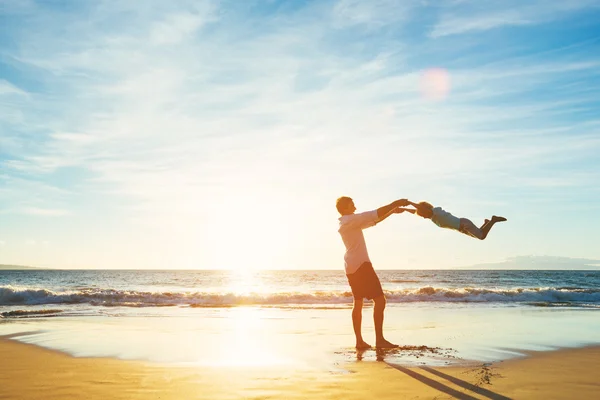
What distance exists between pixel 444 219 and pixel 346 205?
138cm

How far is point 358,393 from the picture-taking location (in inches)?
179

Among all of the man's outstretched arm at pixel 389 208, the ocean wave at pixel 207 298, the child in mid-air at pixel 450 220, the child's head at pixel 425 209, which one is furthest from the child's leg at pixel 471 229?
the ocean wave at pixel 207 298

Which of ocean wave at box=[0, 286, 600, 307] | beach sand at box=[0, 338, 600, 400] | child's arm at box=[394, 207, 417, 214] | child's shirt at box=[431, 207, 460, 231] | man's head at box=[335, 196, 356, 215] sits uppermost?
man's head at box=[335, 196, 356, 215]

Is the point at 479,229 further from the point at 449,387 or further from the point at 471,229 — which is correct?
the point at 449,387

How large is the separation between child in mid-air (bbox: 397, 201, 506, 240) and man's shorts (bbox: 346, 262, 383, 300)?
99cm

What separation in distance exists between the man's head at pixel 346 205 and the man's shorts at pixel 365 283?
2.60 feet

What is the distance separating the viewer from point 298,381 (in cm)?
507

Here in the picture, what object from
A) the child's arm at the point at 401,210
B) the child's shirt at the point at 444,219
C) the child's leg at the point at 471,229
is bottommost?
the child's leg at the point at 471,229

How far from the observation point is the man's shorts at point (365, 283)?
6844mm

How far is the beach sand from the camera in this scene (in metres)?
4.55

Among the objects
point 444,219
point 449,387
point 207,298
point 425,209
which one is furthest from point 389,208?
point 207,298

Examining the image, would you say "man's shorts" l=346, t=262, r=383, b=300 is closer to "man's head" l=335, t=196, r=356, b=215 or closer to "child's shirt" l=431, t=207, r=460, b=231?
"man's head" l=335, t=196, r=356, b=215

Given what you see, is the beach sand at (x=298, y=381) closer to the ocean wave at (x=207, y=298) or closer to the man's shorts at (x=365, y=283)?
the man's shorts at (x=365, y=283)

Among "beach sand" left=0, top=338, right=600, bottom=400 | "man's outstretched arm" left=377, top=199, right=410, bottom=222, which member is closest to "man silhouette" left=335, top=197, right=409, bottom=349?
"man's outstretched arm" left=377, top=199, right=410, bottom=222
